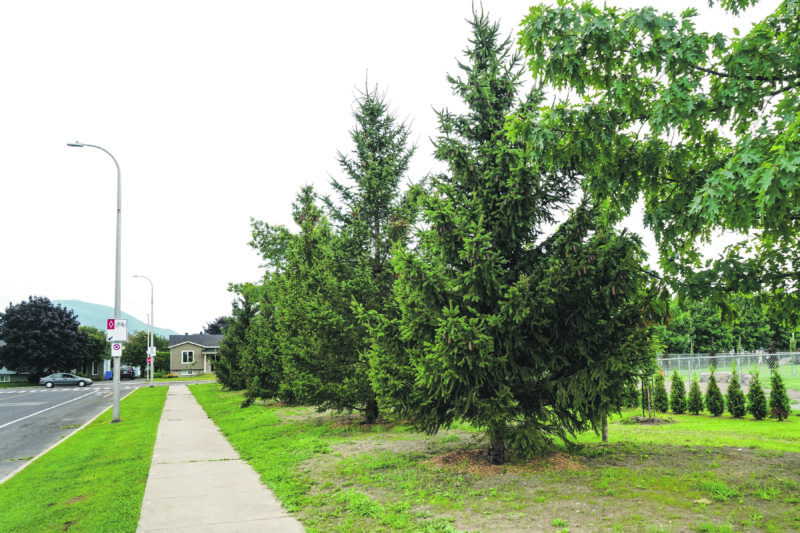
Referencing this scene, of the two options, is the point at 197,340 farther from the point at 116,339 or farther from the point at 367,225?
the point at 367,225

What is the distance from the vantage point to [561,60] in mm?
6438

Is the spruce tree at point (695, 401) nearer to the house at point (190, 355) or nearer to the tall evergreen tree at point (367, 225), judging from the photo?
the tall evergreen tree at point (367, 225)

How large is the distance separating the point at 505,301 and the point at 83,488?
23.2 ft

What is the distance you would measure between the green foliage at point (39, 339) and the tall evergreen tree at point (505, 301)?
5962cm

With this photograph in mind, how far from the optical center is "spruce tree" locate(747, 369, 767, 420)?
16219 millimetres

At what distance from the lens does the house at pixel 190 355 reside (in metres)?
80.2

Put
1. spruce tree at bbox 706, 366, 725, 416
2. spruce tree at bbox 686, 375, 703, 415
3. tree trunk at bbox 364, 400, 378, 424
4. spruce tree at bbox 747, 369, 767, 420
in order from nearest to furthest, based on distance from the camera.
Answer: tree trunk at bbox 364, 400, 378, 424
spruce tree at bbox 747, 369, 767, 420
spruce tree at bbox 706, 366, 725, 416
spruce tree at bbox 686, 375, 703, 415

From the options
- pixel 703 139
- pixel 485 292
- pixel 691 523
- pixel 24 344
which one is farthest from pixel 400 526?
pixel 24 344

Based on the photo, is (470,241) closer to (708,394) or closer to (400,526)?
(400,526)

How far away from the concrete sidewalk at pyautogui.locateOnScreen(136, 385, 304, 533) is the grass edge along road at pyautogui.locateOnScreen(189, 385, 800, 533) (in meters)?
0.27

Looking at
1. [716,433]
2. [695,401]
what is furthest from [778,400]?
[716,433]

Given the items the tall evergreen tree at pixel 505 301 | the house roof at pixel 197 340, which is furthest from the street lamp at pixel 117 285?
the house roof at pixel 197 340

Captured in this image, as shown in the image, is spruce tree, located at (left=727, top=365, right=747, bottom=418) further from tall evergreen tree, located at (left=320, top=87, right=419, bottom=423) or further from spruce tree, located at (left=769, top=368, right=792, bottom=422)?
tall evergreen tree, located at (left=320, top=87, right=419, bottom=423)

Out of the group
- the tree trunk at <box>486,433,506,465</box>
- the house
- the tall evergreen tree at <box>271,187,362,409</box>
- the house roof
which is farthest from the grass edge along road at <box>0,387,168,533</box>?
the house roof
